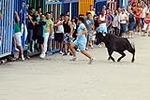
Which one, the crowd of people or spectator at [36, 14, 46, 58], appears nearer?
the crowd of people

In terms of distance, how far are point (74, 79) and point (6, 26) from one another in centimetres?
441

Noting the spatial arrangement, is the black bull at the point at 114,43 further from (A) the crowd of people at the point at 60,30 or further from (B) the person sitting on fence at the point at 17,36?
(B) the person sitting on fence at the point at 17,36

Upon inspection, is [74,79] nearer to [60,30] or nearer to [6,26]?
[6,26]

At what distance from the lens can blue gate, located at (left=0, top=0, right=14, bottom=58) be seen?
19.3 meters

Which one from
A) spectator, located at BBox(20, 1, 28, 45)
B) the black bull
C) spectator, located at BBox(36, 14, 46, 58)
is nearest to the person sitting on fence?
spectator, located at BBox(20, 1, 28, 45)

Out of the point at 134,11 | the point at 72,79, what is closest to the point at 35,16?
the point at 72,79

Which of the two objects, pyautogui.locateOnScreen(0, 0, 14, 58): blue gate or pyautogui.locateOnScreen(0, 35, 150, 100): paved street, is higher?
pyautogui.locateOnScreen(0, 0, 14, 58): blue gate

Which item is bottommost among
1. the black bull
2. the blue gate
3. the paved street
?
the paved street

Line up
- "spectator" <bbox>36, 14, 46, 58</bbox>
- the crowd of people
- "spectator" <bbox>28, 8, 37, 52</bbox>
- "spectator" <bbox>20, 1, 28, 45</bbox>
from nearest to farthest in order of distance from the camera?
the crowd of people, "spectator" <bbox>20, 1, 28, 45</bbox>, "spectator" <bbox>28, 8, 37, 52</bbox>, "spectator" <bbox>36, 14, 46, 58</bbox>

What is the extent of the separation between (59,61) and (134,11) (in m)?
19.3

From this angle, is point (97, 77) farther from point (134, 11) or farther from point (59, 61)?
point (134, 11)

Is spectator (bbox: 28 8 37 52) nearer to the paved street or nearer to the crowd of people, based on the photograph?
the crowd of people

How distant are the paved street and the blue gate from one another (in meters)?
0.54

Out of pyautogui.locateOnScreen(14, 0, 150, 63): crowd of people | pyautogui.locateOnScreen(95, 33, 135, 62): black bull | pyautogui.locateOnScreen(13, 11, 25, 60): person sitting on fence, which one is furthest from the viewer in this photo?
pyautogui.locateOnScreen(95, 33, 135, 62): black bull
